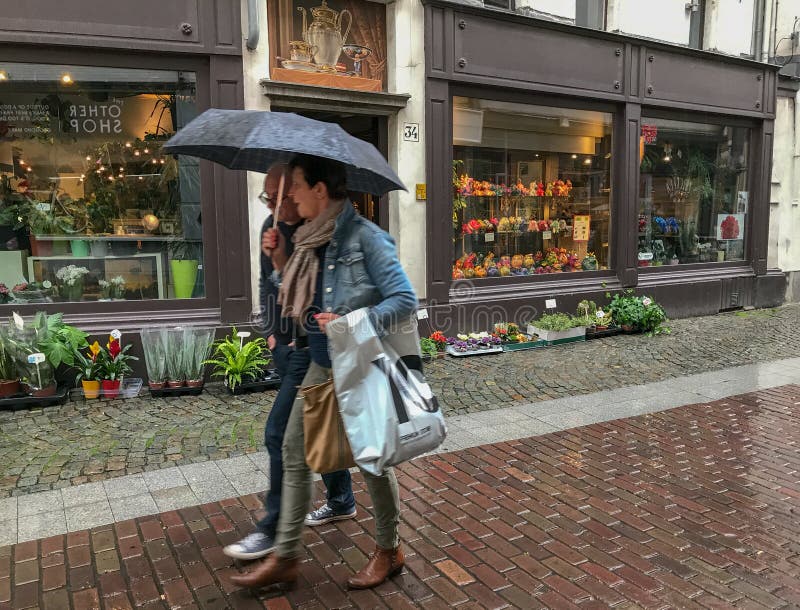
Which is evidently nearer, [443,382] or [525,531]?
[525,531]

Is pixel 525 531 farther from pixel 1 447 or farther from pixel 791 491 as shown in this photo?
pixel 1 447

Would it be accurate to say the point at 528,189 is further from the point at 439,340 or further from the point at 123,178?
the point at 123,178

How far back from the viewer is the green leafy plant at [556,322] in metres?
8.47

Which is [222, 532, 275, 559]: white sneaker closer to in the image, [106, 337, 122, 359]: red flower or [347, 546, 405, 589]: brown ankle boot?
[347, 546, 405, 589]: brown ankle boot

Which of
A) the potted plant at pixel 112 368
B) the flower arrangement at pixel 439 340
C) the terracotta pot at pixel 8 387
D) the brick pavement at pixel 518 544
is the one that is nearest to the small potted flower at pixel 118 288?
the potted plant at pixel 112 368

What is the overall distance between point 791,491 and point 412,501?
7.95 feet

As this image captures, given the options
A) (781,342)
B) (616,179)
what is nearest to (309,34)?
(616,179)

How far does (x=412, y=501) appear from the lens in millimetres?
3836

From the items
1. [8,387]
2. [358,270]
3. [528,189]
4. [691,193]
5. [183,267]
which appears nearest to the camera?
[358,270]

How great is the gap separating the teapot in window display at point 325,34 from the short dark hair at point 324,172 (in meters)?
5.07

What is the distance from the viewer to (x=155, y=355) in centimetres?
599

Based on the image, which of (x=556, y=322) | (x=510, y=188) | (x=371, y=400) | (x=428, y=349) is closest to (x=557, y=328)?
(x=556, y=322)

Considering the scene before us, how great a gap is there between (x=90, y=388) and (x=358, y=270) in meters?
4.27

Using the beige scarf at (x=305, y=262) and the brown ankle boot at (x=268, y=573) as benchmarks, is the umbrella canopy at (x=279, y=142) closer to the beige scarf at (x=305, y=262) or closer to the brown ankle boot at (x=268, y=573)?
the beige scarf at (x=305, y=262)
